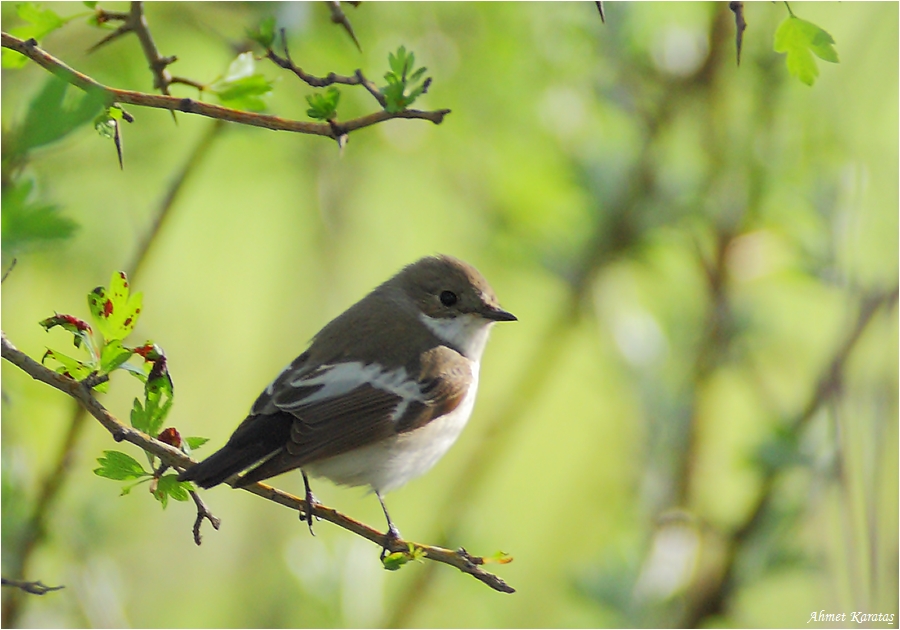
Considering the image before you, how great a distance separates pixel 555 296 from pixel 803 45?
3.09m

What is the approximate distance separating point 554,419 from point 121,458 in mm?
4107

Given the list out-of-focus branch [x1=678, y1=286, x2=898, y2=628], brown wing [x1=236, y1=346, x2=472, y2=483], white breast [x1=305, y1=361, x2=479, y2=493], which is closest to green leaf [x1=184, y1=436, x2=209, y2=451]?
brown wing [x1=236, y1=346, x2=472, y2=483]

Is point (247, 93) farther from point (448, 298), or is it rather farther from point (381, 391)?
point (448, 298)

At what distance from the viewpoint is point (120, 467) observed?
1.83m

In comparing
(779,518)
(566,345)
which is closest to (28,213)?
(779,518)

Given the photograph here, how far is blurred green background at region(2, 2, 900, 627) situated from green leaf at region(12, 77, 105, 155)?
59.1 inches

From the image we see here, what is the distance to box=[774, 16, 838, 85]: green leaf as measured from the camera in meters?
1.61

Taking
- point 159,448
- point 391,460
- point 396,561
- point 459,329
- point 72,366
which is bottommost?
point 396,561

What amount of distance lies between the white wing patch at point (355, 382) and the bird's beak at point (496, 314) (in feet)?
1.48

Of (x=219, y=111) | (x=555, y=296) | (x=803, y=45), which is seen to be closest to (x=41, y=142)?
→ (x=219, y=111)

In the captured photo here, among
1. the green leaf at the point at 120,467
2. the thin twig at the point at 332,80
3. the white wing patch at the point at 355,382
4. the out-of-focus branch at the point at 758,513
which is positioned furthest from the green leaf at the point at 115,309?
the out-of-focus branch at the point at 758,513

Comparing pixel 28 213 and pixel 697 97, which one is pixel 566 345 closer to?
pixel 697 97

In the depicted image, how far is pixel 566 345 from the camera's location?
173 inches

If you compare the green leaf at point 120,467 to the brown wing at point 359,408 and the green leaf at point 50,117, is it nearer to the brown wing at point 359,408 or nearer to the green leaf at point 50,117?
the brown wing at point 359,408
